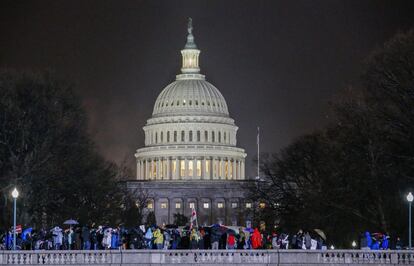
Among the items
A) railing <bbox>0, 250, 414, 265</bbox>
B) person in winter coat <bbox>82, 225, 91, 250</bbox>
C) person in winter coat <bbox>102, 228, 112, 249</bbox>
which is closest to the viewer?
railing <bbox>0, 250, 414, 265</bbox>

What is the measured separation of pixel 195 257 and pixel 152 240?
9364 millimetres

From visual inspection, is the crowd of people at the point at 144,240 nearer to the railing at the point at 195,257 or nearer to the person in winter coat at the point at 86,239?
the person in winter coat at the point at 86,239

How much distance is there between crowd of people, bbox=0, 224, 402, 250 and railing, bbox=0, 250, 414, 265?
676cm

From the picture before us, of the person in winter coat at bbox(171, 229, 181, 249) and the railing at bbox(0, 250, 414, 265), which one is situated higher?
the person in winter coat at bbox(171, 229, 181, 249)

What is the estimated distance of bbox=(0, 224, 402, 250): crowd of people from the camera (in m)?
82.1

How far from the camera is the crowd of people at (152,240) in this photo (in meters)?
82.1

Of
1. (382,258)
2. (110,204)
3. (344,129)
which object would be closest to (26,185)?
(344,129)

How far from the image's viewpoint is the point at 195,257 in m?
73.9

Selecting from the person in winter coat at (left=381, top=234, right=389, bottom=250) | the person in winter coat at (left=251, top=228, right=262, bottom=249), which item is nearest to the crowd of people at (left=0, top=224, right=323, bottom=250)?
the person in winter coat at (left=251, top=228, right=262, bottom=249)

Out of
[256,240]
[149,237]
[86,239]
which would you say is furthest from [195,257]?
[86,239]

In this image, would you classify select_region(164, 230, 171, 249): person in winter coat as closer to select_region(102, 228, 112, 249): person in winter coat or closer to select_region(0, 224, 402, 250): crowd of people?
select_region(0, 224, 402, 250): crowd of people

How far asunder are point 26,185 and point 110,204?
34.2 metres

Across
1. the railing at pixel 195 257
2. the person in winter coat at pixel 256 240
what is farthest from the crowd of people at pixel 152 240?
the railing at pixel 195 257

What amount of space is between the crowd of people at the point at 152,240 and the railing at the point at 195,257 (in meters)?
6.76
